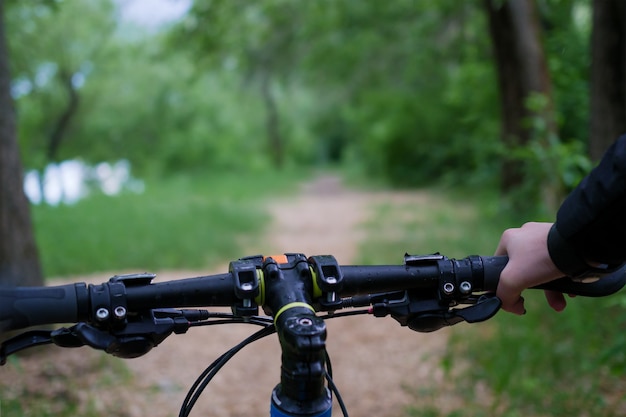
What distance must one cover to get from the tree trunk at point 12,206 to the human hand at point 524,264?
4.22m

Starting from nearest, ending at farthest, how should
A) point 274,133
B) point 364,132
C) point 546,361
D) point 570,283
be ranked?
1. point 570,283
2. point 546,361
3. point 364,132
4. point 274,133

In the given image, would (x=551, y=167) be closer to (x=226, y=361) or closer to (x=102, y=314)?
(x=226, y=361)

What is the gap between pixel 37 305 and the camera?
4.63ft

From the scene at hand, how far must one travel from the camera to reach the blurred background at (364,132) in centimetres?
505

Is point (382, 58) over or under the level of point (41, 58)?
under

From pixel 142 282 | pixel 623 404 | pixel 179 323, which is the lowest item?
pixel 623 404

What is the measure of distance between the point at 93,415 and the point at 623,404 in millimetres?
3353

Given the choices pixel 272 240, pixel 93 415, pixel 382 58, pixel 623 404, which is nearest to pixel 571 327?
pixel 623 404

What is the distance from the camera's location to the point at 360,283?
1570 mm

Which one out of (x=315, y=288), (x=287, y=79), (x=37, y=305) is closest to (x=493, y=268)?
(x=315, y=288)

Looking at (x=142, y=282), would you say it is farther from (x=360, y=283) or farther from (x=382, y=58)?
(x=382, y=58)

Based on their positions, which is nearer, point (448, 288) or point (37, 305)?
point (37, 305)

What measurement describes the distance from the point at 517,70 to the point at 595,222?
33.4ft

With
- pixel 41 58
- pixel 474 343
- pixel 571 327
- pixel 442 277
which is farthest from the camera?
pixel 41 58
